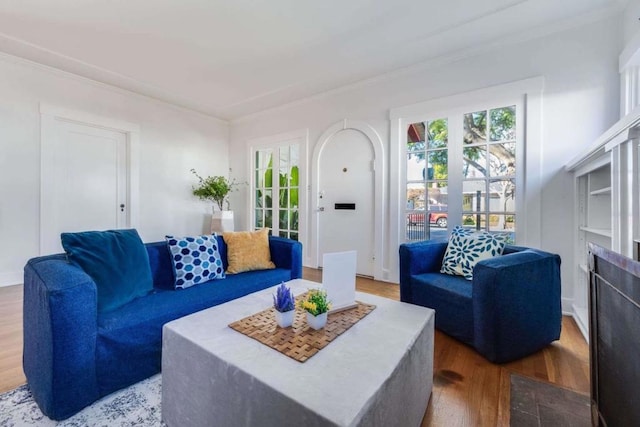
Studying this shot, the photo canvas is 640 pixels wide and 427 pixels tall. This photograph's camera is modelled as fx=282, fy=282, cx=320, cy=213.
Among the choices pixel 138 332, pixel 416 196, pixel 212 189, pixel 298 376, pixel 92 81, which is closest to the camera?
pixel 298 376

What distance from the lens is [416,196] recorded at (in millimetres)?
3291

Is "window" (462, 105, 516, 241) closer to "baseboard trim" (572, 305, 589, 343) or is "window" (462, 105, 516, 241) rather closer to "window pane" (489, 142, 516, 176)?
"window pane" (489, 142, 516, 176)

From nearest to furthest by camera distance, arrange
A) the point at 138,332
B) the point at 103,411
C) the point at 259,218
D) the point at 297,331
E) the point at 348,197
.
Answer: the point at 297,331 → the point at 103,411 → the point at 138,332 → the point at 348,197 → the point at 259,218

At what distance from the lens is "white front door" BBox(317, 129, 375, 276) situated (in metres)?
3.70

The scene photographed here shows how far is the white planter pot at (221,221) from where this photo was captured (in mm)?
4695

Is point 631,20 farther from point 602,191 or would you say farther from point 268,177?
point 268,177

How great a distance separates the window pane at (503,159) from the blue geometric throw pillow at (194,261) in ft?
9.00

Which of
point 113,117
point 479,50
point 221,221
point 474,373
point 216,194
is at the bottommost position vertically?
point 474,373

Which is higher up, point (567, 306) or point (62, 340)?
point (62, 340)

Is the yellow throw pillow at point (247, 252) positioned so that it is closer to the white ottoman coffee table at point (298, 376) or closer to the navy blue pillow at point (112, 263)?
the navy blue pillow at point (112, 263)

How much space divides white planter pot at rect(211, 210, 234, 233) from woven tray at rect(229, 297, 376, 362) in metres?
3.60

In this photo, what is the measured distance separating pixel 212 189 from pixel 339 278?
397 centimetres

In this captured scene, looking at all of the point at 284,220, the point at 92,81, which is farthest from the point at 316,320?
the point at 92,81

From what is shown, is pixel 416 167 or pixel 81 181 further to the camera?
pixel 81 181
